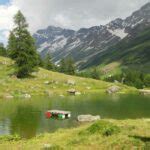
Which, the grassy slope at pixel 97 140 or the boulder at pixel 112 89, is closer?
the grassy slope at pixel 97 140

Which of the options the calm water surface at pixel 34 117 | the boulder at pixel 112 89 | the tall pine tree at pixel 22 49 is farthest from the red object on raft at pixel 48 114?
the boulder at pixel 112 89

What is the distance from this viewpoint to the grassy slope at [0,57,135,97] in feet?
394

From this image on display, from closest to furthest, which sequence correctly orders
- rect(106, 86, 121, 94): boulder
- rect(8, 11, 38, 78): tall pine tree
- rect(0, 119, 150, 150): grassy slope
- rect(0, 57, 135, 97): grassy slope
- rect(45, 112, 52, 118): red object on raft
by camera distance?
1. rect(0, 119, 150, 150): grassy slope
2. rect(45, 112, 52, 118): red object on raft
3. rect(0, 57, 135, 97): grassy slope
4. rect(8, 11, 38, 78): tall pine tree
5. rect(106, 86, 121, 94): boulder

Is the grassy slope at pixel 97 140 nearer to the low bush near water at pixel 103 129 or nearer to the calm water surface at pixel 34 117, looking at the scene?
the low bush near water at pixel 103 129

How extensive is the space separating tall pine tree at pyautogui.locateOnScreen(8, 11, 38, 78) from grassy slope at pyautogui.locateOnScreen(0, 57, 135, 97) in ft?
13.5

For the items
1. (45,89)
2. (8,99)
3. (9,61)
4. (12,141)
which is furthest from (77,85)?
(12,141)

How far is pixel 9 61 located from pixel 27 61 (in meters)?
24.3

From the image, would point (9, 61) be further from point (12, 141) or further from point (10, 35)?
point (12, 141)

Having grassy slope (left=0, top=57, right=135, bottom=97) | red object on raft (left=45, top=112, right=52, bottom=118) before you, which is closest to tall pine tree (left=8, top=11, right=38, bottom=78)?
grassy slope (left=0, top=57, right=135, bottom=97)

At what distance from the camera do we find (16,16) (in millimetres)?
130500

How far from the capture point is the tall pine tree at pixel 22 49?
5133 inches

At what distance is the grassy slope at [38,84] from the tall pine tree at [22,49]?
4.11m

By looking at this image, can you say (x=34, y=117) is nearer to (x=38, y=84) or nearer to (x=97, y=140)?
(x=97, y=140)

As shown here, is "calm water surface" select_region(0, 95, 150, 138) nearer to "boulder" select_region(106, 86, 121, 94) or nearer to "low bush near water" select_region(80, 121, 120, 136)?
"low bush near water" select_region(80, 121, 120, 136)
